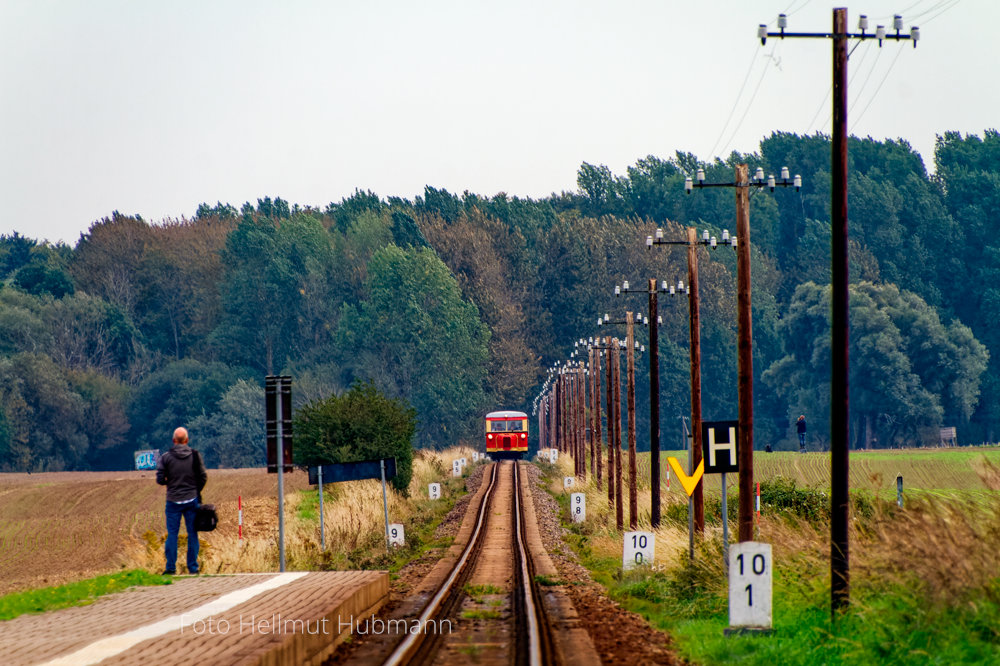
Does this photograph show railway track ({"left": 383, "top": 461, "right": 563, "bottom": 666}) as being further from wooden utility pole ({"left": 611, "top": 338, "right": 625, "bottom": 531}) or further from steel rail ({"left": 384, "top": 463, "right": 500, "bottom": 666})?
wooden utility pole ({"left": 611, "top": 338, "right": 625, "bottom": 531})

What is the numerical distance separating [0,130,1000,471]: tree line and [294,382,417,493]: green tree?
182ft

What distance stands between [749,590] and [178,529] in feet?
27.3

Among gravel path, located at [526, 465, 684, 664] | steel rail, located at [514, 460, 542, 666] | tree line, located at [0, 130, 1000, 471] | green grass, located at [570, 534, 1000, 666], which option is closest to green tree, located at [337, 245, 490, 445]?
tree line, located at [0, 130, 1000, 471]

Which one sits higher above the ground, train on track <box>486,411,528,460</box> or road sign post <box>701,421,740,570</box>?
road sign post <box>701,421,740,570</box>

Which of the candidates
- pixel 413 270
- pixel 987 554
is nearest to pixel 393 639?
pixel 987 554

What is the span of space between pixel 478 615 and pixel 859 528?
5.82 m

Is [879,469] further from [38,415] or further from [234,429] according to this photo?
[38,415]

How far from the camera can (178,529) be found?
59.6 ft

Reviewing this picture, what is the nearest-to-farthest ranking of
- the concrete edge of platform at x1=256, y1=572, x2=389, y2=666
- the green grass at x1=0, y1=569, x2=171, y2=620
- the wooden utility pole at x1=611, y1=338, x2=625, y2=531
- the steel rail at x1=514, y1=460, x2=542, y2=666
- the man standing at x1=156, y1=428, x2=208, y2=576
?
the concrete edge of platform at x1=256, y1=572, x2=389, y2=666, the steel rail at x1=514, y1=460, x2=542, y2=666, the green grass at x1=0, y1=569, x2=171, y2=620, the man standing at x1=156, y1=428, x2=208, y2=576, the wooden utility pole at x1=611, y1=338, x2=625, y2=531

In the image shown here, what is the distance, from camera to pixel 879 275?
121 m

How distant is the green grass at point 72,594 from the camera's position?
15.3 m

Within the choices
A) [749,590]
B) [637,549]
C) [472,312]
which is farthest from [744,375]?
[472,312]

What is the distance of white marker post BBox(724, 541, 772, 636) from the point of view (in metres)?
15.0

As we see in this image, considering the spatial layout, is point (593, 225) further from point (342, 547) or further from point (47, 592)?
point (47, 592)
